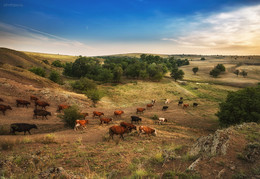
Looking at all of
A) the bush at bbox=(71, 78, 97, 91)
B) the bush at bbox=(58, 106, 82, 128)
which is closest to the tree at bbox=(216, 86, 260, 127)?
the bush at bbox=(58, 106, 82, 128)

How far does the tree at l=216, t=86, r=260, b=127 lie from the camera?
16.7 meters

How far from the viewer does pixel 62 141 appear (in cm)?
1038

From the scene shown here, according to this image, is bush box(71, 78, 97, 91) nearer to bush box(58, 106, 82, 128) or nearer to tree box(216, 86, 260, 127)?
bush box(58, 106, 82, 128)

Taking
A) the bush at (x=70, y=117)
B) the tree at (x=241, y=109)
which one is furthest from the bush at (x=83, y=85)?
the tree at (x=241, y=109)

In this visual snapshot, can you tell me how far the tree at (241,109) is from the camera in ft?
54.7

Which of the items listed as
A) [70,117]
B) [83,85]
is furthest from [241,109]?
[83,85]

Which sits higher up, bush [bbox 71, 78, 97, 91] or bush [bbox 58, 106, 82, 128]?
bush [bbox 71, 78, 97, 91]

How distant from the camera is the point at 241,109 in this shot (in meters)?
17.5

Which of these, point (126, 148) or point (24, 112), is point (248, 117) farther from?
point (24, 112)

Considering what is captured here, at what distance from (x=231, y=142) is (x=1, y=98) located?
25389 millimetres

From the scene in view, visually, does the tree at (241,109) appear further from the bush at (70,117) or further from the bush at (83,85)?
the bush at (83,85)

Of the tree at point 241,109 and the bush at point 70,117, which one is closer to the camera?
the bush at point 70,117

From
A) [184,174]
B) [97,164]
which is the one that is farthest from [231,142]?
[97,164]

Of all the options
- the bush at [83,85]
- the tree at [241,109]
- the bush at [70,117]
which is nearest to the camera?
the bush at [70,117]
